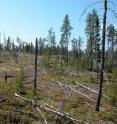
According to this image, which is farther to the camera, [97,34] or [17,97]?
[97,34]

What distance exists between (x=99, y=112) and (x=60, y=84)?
15840 mm

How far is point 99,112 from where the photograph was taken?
Answer: 25.3 m

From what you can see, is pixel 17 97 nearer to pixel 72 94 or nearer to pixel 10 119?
pixel 72 94

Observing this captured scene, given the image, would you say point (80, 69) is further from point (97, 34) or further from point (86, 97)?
point (86, 97)

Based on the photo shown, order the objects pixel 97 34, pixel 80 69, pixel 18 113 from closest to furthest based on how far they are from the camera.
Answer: pixel 18 113, pixel 80 69, pixel 97 34

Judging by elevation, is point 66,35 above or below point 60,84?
above

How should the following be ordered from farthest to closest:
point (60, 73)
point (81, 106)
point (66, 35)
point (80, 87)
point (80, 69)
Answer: point (66, 35) → point (80, 69) → point (60, 73) → point (80, 87) → point (81, 106)

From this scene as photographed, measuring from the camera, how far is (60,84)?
4075 centimetres

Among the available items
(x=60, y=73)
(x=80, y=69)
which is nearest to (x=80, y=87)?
(x=60, y=73)

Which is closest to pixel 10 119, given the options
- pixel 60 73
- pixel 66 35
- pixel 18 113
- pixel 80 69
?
pixel 18 113

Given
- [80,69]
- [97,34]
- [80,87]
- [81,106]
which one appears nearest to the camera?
[81,106]

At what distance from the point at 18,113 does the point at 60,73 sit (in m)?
28.0

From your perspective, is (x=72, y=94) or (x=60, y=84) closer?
(x=72, y=94)

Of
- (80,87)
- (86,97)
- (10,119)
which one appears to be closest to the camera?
(10,119)
